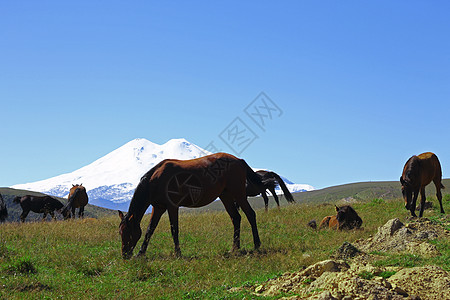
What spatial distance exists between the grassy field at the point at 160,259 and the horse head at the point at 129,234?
30 cm

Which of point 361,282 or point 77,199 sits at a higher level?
point 77,199

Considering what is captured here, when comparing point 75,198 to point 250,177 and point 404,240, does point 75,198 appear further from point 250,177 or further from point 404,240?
point 404,240

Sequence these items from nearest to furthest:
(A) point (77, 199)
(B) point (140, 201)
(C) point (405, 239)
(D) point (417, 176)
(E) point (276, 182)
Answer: (C) point (405, 239) < (B) point (140, 201) < (D) point (417, 176) < (E) point (276, 182) < (A) point (77, 199)

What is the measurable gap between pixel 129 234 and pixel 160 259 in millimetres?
1102

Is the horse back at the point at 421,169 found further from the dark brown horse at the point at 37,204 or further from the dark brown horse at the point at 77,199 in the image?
the dark brown horse at the point at 37,204

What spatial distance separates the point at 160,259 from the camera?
1123 cm

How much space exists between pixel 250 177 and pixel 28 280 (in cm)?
676

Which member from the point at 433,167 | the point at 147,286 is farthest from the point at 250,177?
the point at 433,167

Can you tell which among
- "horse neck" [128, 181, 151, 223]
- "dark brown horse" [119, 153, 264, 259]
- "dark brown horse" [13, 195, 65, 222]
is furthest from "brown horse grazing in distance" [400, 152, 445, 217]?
"dark brown horse" [13, 195, 65, 222]

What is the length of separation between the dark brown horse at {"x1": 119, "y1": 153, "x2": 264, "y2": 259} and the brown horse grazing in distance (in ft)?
20.0

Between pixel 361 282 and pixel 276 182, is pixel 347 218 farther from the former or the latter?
pixel 361 282

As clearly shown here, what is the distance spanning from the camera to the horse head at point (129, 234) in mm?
11602

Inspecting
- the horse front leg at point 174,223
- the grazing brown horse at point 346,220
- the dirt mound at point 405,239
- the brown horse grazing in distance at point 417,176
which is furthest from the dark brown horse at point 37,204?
the dirt mound at point 405,239

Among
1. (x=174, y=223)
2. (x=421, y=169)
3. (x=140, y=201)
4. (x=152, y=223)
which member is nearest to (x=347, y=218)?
(x=421, y=169)
